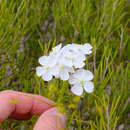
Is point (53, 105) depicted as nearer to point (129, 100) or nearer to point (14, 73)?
point (129, 100)

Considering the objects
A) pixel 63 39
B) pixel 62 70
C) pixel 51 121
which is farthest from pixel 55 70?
pixel 63 39

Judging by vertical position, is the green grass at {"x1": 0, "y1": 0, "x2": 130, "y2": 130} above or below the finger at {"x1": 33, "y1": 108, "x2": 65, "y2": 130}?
above

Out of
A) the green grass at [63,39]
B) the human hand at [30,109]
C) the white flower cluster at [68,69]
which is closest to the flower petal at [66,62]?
the white flower cluster at [68,69]

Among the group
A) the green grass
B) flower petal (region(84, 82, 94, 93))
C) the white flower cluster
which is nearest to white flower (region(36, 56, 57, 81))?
the white flower cluster

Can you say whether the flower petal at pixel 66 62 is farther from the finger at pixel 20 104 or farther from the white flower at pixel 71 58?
the finger at pixel 20 104

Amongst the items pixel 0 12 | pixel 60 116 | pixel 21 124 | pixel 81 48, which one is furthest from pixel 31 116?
pixel 0 12

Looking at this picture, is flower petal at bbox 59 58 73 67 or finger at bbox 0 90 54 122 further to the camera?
finger at bbox 0 90 54 122

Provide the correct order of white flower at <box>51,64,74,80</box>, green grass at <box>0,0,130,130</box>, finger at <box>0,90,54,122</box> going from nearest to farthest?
1. white flower at <box>51,64,74,80</box>
2. finger at <box>0,90,54,122</box>
3. green grass at <box>0,0,130,130</box>

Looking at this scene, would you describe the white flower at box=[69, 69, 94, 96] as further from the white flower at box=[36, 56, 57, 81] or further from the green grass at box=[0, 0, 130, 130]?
the green grass at box=[0, 0, 130, 130]
